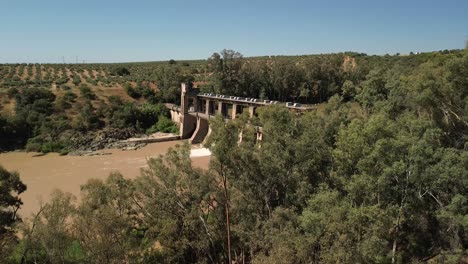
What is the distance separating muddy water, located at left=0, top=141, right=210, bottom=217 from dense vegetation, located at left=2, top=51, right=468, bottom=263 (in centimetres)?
1949

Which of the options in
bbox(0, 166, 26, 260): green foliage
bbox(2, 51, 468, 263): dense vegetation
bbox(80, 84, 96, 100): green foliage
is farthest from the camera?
bbox(80, 84, 96, 100): green foliage

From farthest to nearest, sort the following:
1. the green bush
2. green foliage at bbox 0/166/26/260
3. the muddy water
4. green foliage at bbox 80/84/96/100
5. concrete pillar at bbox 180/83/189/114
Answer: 1. green foliage at bbox 80/84/96/100
2. the green bush
3. concrete pillar at bbox 180/83/189/114
4. the muddy water
5. green foliage at bbox 0/166/26/260

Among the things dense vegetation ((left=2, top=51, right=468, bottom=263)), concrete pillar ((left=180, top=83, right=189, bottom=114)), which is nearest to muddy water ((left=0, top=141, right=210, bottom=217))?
concrete pillar ((left=180, top=83, right=189, bottom=114))

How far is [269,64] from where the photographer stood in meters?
66.8

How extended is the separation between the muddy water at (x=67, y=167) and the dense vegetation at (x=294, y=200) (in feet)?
64.0

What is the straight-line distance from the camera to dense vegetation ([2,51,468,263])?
14602 millimetres

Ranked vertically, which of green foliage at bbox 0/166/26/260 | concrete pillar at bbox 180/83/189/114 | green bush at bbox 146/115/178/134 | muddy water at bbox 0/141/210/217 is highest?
concrete pillar at bbox 180/83/189/114

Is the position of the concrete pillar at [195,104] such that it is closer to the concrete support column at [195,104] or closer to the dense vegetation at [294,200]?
the concrete support column at [195,104]

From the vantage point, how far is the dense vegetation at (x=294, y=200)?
14.6 m

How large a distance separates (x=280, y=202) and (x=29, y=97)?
1980 inches

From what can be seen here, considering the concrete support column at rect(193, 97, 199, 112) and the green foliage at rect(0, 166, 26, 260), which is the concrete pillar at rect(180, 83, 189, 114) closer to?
the concrete support column at rect(193, 97, 199, 112)

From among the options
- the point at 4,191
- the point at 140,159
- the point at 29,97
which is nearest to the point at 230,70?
the point at 140,159

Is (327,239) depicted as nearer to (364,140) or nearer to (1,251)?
(364,140)

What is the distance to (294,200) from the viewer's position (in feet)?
61.3
